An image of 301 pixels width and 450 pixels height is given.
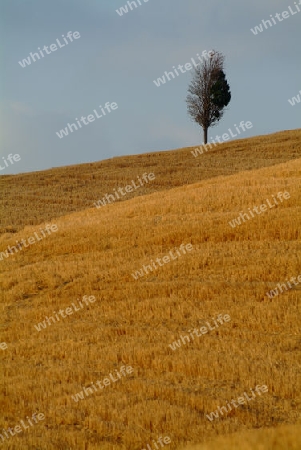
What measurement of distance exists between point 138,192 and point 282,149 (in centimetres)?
1749

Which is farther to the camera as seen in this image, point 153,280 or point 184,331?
point 153,280

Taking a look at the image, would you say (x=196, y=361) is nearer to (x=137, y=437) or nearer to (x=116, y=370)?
(x=116, y=370)

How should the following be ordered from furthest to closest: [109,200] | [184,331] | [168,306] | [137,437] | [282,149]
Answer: [282,149], [109,200], [168,306], [184,331], [137,437]

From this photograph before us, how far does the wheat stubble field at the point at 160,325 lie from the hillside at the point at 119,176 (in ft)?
19.7

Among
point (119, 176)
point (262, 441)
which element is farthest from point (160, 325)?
point (119, 176)

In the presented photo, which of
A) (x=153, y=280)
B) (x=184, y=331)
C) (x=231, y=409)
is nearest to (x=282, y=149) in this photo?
(x=153, y=280)

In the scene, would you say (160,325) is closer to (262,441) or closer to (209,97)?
(262,441)

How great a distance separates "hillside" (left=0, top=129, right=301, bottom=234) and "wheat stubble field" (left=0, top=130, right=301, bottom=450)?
6009 mm

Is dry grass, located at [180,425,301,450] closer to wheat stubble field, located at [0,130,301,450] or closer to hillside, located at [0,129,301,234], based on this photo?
wheat stubble field, located at [0,130,301,450]

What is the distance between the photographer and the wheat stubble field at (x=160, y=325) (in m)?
6.57

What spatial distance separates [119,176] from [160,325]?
2722cm

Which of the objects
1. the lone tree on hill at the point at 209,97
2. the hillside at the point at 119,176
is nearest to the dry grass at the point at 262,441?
the hillside at the point at 119,176

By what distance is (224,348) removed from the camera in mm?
8867

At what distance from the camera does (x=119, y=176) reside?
37.0m
